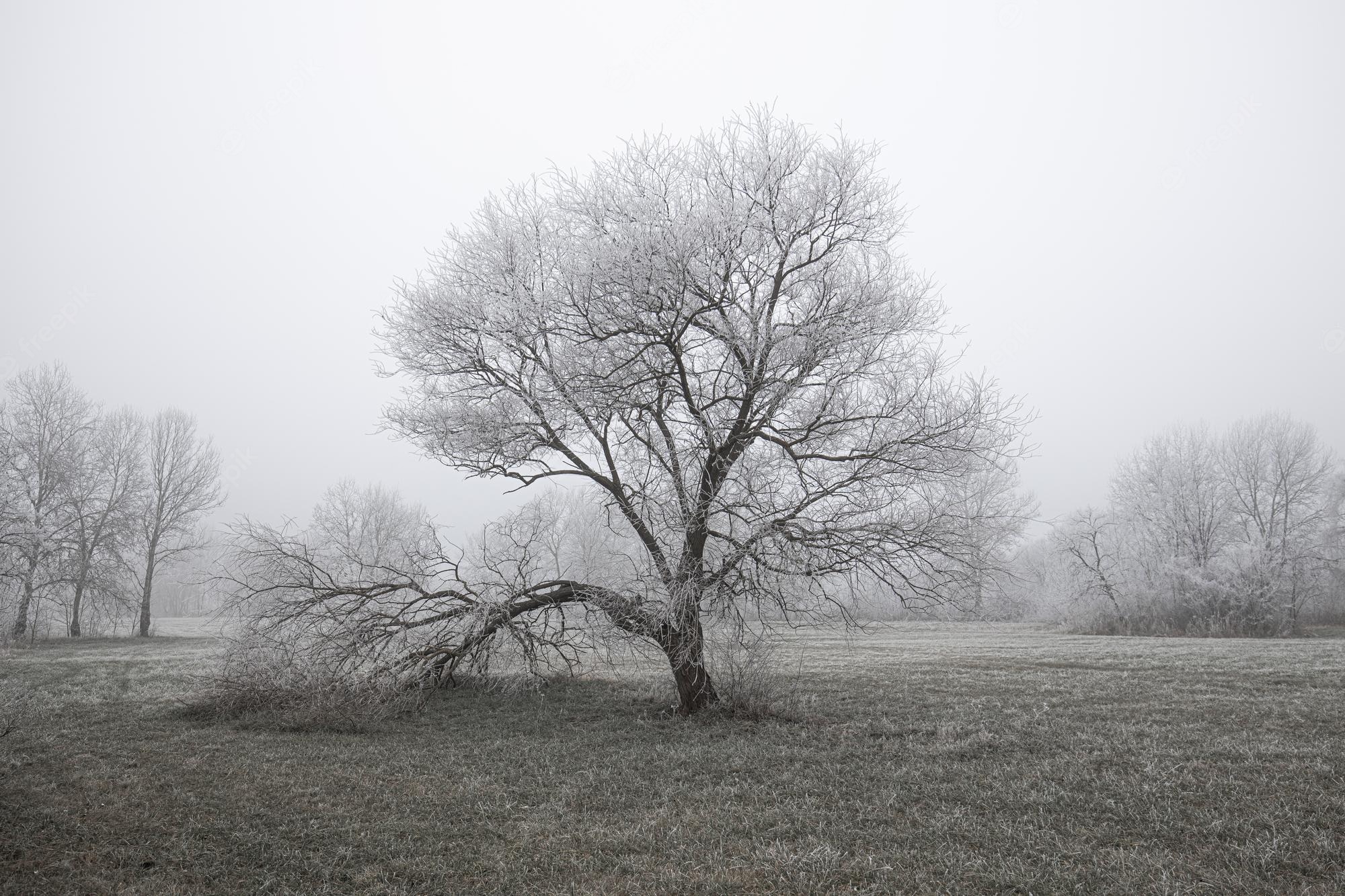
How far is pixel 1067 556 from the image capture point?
3631 cm

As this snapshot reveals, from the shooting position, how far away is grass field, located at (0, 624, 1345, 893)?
489cm

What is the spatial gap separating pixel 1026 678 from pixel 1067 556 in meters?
26.2

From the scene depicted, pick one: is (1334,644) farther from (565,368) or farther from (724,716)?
(565,368)

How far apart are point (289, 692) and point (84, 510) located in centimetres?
2663

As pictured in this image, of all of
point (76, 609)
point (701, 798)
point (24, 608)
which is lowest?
point (701, 798)

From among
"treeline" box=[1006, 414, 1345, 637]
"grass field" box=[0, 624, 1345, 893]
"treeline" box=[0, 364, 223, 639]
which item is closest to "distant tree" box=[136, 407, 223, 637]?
"treeline" box=[0, 364, 223, 639]

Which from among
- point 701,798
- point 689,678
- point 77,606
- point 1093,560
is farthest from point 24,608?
point 1093,560

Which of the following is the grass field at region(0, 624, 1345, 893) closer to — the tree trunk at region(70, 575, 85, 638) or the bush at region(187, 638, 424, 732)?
the bush at region(187, 638, 424, 732)

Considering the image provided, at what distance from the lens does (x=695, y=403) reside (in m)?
10.3

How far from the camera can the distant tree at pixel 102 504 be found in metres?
27.4

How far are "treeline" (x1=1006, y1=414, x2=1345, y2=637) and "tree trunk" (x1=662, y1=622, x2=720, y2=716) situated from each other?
2305 cm

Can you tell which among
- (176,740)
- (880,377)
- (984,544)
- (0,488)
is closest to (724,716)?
(984,544)

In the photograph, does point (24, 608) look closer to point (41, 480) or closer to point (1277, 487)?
point (41, 480)

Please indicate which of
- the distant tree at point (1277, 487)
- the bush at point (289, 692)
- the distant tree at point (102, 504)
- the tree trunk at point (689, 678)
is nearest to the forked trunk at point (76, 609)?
the distant tree at point (102, 504)
